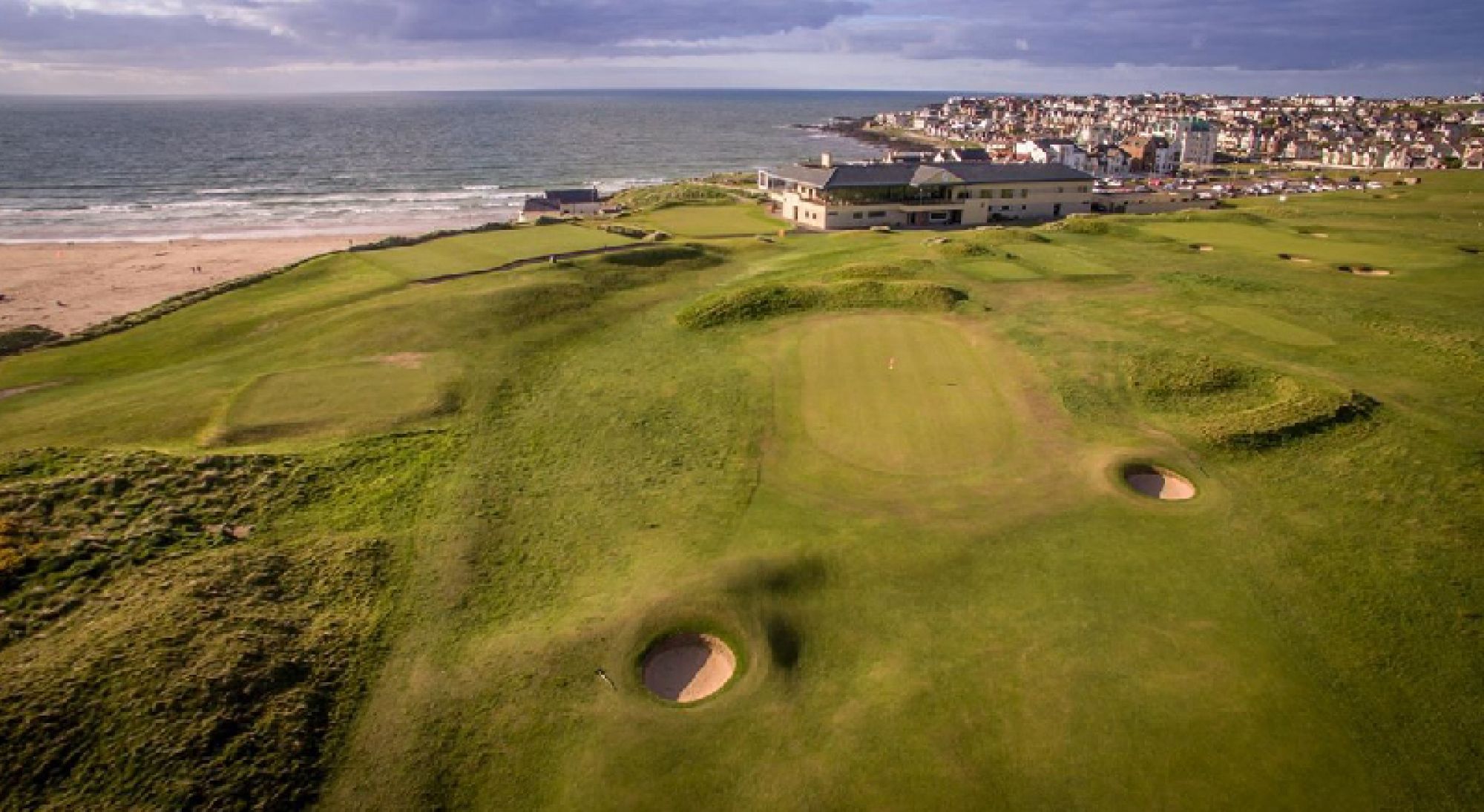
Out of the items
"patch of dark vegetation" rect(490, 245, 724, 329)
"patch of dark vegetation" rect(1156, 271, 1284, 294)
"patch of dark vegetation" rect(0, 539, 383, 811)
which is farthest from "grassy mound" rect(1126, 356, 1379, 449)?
"patch of dark vegetation" rect(490, 245, 724, 329)

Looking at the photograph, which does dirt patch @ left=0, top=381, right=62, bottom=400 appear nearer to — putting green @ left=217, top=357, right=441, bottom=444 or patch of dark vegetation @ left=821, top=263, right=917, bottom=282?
putting green @ left=217, top=357, right=441, bottom=444

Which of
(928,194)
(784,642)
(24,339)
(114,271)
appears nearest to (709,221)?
(928,194)

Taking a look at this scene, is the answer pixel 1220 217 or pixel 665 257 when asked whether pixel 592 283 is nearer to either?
pixel 665 257

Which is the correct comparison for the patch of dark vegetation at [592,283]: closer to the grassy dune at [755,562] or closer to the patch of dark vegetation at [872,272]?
the grassy dune at [755,562]

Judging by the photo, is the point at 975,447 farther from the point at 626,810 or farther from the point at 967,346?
the point at 626,810

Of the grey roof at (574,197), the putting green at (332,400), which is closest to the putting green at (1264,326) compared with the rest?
the putting green at (332,400)
